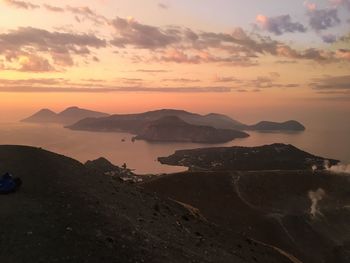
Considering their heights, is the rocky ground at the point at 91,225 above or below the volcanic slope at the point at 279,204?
above

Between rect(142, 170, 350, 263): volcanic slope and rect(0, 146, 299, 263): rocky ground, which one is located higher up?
rect(0, 146, 299, 263): rocky ground

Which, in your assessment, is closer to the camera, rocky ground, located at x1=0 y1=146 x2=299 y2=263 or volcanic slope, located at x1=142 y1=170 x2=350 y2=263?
rocky ground, located at x1=0 y1=146 x2=299 y2=263

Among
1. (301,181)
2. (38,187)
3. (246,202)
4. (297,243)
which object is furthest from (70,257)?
(301,181)

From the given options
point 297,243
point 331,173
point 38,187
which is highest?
point 38,187

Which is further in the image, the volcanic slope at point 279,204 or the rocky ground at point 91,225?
the volcanic slope at point 279,204

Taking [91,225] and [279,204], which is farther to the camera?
[279,204]

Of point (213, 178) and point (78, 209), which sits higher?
point (78, 209)

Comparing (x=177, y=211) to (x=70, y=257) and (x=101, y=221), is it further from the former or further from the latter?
(x=70, y=257)

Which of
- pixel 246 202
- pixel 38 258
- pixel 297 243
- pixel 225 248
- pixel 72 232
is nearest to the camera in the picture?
pixel 38 258

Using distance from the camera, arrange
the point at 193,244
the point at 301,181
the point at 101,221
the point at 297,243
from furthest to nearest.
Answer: the point at 301,181, the point at 297,243, the point at 193,244, the point at 101,221

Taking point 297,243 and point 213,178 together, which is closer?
point 297,243

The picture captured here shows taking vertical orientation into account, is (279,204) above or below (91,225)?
below
